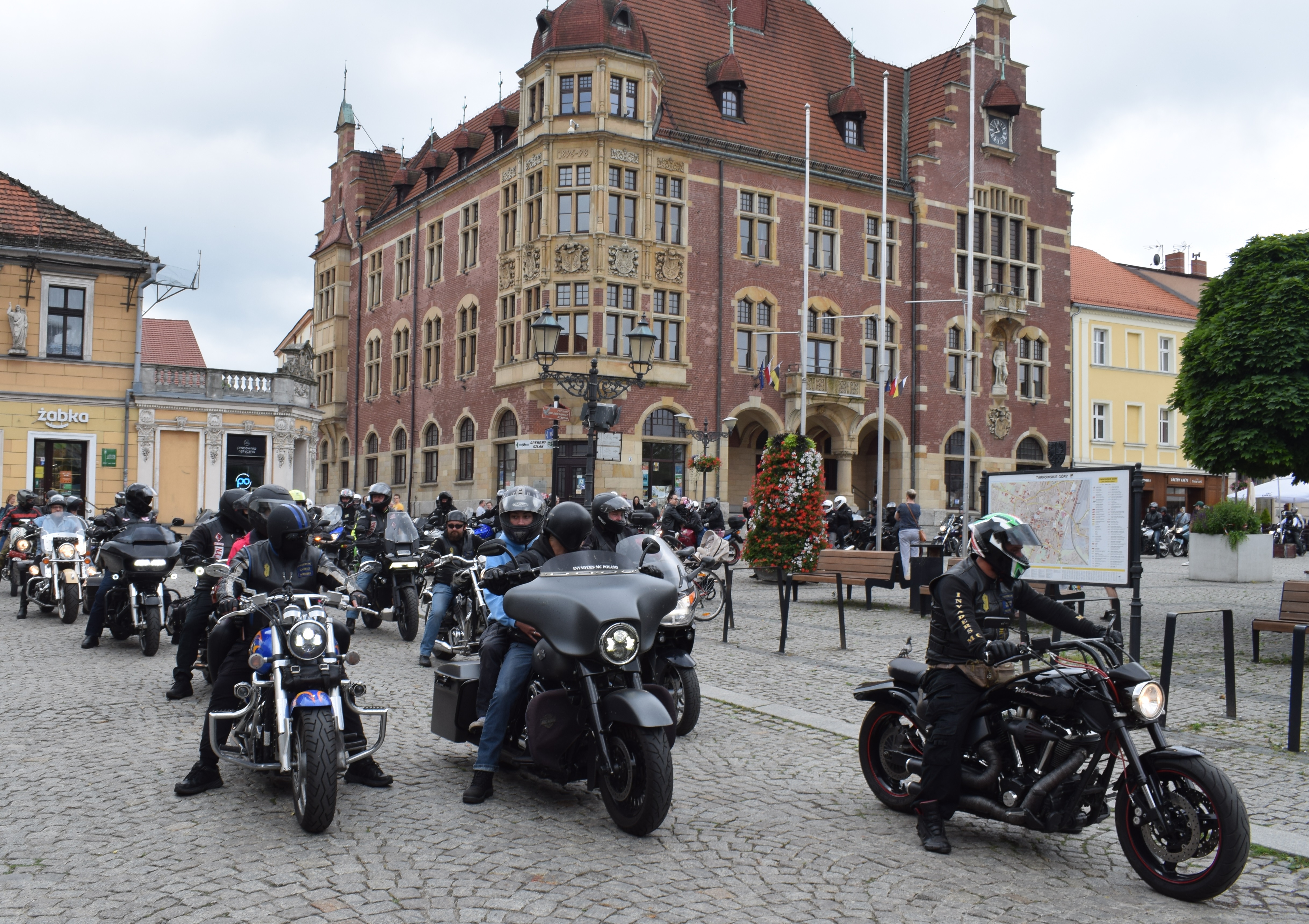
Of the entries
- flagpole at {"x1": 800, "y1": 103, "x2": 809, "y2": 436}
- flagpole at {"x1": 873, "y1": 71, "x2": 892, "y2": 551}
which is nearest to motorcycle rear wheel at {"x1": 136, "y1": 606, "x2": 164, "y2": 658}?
flagpole at {"x1": 873, "y1": 71, "x2": 892, "y2": 551}

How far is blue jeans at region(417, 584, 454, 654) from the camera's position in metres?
10.7

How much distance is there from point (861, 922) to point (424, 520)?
17.6m

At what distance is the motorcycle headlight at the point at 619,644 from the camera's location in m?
5.17

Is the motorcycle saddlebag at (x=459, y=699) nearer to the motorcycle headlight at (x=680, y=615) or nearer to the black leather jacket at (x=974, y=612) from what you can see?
the motorcycle headlight at (x=680, y=615)

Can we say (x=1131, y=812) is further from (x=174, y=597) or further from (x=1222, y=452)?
(x=174, y=597)

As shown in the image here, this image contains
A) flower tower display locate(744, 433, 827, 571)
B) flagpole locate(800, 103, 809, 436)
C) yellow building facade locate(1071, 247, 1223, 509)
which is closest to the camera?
flower tower display locate(744, 433, 827, 571)

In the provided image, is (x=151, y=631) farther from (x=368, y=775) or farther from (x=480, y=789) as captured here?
(x=480, y=789)

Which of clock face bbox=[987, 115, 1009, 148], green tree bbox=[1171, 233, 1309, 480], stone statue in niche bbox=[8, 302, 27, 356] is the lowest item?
green tree bbox=[1171, 233, 1309, 480]

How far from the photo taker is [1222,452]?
14.5 meters

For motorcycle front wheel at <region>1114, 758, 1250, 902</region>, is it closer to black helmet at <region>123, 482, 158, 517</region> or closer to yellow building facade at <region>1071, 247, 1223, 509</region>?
black helmet at <region>123, 482, 158, 517</region>

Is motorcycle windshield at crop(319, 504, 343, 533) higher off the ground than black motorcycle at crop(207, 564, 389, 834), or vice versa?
motorcycle windshield at crop(319, 504, 343, 533)

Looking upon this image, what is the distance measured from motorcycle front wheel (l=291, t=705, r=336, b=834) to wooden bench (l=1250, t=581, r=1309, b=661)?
8.95 meters

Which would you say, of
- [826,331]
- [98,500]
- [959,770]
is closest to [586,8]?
[826,331]

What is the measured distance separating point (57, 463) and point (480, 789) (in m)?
31.7
